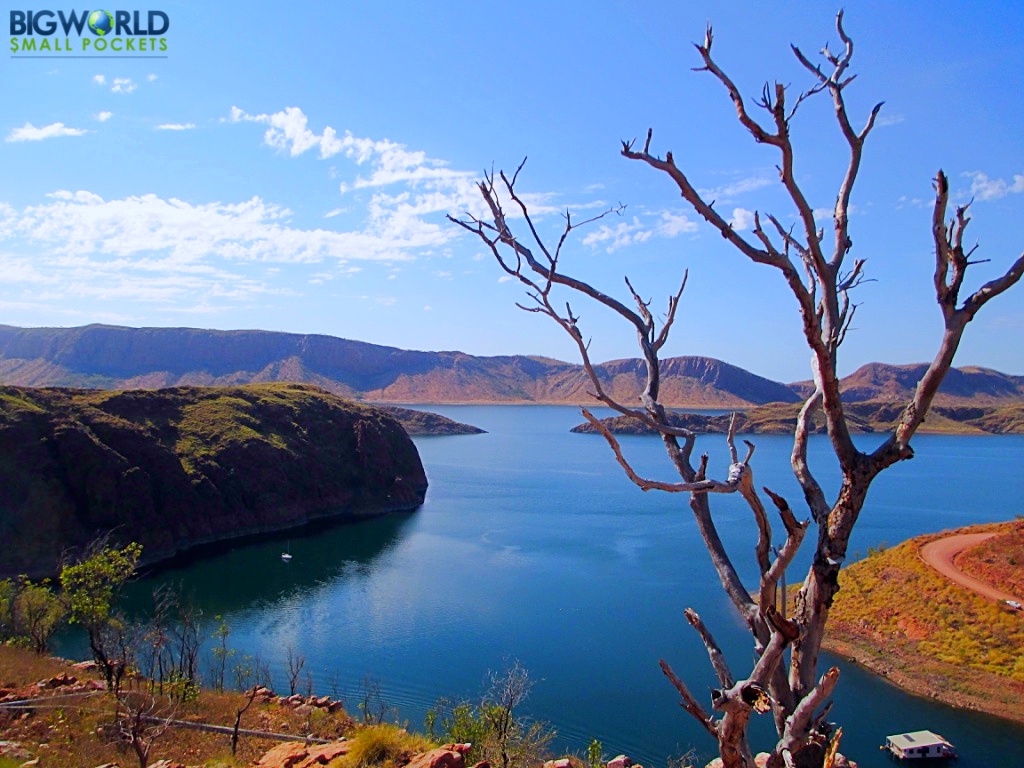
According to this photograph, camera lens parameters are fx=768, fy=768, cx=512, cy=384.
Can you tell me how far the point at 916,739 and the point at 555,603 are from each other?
17.4m

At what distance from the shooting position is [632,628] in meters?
32.7

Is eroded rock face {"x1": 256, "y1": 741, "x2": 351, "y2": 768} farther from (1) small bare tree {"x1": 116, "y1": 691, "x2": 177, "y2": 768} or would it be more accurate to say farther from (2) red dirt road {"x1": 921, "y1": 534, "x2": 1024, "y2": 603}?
(2) red dirt road {"x1": 921, "y1": 534, "x2": 1024, "y2": 603}

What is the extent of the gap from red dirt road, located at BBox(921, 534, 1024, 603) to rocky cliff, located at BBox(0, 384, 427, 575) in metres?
41.3

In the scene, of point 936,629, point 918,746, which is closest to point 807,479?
point 918,746

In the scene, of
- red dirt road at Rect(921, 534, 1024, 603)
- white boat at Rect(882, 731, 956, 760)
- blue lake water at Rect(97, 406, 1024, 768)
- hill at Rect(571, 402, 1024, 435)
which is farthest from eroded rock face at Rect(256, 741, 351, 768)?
hill at Rect(571, 402, 1024, 435)

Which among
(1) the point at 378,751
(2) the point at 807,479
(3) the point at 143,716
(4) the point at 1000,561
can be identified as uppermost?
(2) the point at 807,479

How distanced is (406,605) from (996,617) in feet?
82.4

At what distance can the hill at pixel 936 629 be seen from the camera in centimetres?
2744

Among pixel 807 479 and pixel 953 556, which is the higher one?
pixel 807 479

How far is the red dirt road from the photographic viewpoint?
32.4 metres

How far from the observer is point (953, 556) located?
37312mm

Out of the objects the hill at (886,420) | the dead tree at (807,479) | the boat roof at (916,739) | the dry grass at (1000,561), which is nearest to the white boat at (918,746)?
the boat roof at (916,739)

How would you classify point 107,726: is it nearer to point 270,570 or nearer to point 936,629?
point 936,629

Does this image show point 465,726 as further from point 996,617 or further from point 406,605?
point 996,617
